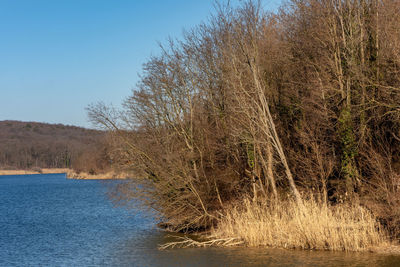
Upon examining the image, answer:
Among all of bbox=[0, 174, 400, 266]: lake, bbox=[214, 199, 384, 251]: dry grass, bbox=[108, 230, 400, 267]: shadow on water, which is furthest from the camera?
bbox=[214, 199, 384, 251]: dry grass

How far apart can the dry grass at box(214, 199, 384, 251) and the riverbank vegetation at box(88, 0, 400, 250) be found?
3.40ft

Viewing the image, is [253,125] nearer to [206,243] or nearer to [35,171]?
[206,243]

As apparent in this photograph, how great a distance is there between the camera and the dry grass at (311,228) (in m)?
14.7

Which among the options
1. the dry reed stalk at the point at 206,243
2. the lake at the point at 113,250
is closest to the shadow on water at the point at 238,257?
the lake at the point at 113,250

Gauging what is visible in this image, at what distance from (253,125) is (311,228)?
5.60 m

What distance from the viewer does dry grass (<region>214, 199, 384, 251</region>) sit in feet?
48.4

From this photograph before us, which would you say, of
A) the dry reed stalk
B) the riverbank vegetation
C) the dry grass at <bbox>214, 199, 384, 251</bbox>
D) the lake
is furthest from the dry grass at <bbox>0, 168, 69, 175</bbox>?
the dry grass at <bbox>214, 199, 384, 251</bbox>

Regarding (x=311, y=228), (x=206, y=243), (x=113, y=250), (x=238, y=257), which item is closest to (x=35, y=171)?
(x=113, y=250)

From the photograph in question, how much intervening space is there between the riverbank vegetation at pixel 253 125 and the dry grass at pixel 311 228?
104 cm

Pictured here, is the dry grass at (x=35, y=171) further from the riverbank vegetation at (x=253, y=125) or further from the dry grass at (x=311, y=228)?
the dry grass at (x=311, y=228)

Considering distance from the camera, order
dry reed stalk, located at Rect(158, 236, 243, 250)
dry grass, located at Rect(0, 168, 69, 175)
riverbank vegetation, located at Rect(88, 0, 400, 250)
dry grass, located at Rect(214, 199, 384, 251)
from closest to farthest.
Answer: dry grass, located at Rect(214, 199, 384, 251) < dry reed stalk, located at Rect(158, 236, 243, 250) < riverbank vegetation, located at Rect(88, 0, 400, 250) < dry grass, located at Rect(0, 168, 69, 175)

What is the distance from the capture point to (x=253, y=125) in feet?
63.9

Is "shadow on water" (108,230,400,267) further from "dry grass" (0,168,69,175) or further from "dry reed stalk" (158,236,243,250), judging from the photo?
"dry grass" (0,168,69,175)

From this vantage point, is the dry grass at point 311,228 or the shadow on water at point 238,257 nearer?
the shadow on water at point 238,257
